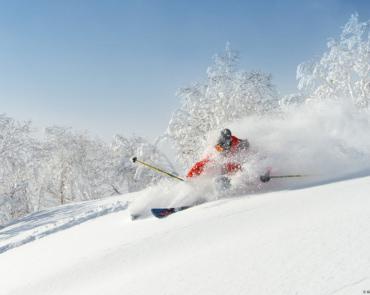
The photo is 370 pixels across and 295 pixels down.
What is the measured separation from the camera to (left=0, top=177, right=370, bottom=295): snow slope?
3037 millimetres

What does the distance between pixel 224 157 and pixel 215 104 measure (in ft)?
62.7

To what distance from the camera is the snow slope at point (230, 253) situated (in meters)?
3.04

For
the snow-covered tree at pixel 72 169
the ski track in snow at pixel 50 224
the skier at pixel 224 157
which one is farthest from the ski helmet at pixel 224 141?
the snow-covered tree at pixel 72 169

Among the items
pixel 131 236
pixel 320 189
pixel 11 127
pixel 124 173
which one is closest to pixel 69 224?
pixel 131 236

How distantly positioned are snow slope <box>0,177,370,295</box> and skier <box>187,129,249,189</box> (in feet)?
4.11

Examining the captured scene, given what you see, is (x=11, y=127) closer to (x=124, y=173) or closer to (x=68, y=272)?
(x=124, y=173)

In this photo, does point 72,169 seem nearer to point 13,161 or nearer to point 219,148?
point 13,161

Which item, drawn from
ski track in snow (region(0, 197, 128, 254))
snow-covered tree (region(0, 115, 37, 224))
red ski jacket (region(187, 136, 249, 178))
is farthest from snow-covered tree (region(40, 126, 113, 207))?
red ski jacket (region(187, 136, 249, 178))

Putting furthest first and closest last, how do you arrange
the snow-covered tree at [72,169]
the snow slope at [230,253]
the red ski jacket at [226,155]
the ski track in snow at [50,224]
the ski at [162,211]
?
the snow-covered tree at [72,169] → the ski track in snow at [50,224] → the red ski jacket at [226,155] → the ski at [162,211] → the snow slope at [230,253]

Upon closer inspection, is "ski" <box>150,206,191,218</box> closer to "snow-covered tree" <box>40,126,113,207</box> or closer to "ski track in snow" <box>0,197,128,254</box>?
"ski track in snow" <box>0,197,128,254</box>

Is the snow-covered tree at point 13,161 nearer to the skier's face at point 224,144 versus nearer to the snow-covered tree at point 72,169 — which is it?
the snow-covered tree at point 72,169

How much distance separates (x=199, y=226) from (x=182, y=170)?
2532cm

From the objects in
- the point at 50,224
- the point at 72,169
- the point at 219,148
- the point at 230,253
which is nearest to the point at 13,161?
the point at 72,169

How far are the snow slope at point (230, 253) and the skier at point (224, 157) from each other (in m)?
1.25
